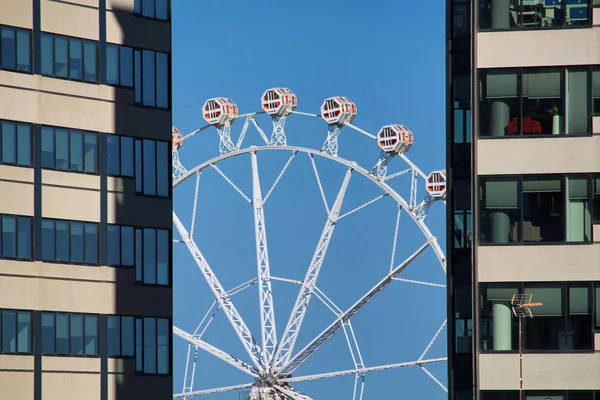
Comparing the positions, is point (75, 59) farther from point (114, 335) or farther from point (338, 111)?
point (338, 111)

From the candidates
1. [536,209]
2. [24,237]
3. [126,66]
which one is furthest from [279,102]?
[536,209]

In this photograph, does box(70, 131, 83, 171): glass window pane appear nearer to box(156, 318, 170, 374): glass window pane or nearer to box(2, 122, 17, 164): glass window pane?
box(2, 122, 17, 164): glass window pane

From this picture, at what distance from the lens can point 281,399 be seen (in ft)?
394

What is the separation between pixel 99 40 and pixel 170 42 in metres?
4.56

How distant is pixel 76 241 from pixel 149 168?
18.3ft

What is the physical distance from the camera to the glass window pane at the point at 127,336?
7712 centimetres

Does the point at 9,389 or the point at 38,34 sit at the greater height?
the point at 38,34

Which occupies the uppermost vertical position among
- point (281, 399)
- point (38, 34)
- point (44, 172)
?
point (38, 34)

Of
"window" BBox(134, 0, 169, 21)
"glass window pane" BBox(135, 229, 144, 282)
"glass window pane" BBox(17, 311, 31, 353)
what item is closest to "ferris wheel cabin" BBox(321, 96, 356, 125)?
"window" BBox(134, 0, 169, 21)

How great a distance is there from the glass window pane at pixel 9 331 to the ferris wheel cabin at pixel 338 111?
5166 centimetres

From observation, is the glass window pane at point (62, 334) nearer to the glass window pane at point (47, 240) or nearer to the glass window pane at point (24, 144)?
the glass window pane at point (47, 240)

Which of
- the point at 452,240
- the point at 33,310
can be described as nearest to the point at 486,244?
the point at 452,240

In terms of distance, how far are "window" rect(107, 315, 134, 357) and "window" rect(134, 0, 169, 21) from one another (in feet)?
48.4

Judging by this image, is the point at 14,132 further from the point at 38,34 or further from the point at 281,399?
the point at 281,399
